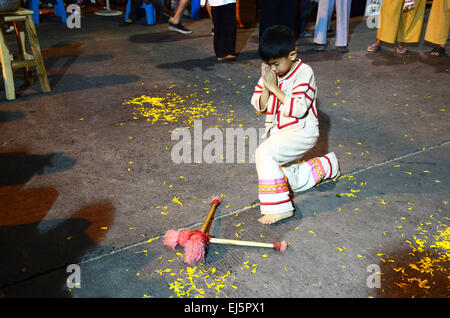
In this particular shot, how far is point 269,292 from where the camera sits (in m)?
1.98

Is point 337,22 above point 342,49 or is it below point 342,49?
above

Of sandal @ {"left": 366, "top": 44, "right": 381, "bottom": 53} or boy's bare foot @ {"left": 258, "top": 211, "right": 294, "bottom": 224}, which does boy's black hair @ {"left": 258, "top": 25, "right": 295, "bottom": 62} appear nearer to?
boy's bare foot @ {"left": 258, "top": 211, "right": 294, "bottom": 224}

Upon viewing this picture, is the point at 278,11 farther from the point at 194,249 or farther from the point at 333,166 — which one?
the point at 194,249

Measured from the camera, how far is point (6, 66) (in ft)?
13.5

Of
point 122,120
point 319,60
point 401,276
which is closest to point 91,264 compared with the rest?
point 401,276

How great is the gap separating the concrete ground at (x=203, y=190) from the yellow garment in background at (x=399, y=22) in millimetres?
936

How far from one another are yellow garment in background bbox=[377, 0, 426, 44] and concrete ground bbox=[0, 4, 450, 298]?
94 cm

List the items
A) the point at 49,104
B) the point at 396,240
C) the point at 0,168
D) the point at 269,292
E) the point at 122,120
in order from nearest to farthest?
the point at 269,292, the point at 396,240, the point at 0,168, the point at 122,120, the point at 49,104

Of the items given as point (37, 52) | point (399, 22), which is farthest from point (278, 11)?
point (37, 52)

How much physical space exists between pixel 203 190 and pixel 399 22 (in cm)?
459

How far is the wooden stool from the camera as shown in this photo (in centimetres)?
402

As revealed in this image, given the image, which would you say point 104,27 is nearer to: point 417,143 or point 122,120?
point 122,120

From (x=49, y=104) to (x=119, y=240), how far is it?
98.3 inches

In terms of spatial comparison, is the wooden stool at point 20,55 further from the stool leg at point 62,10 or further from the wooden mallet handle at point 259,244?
the stool leg at point 62,10
